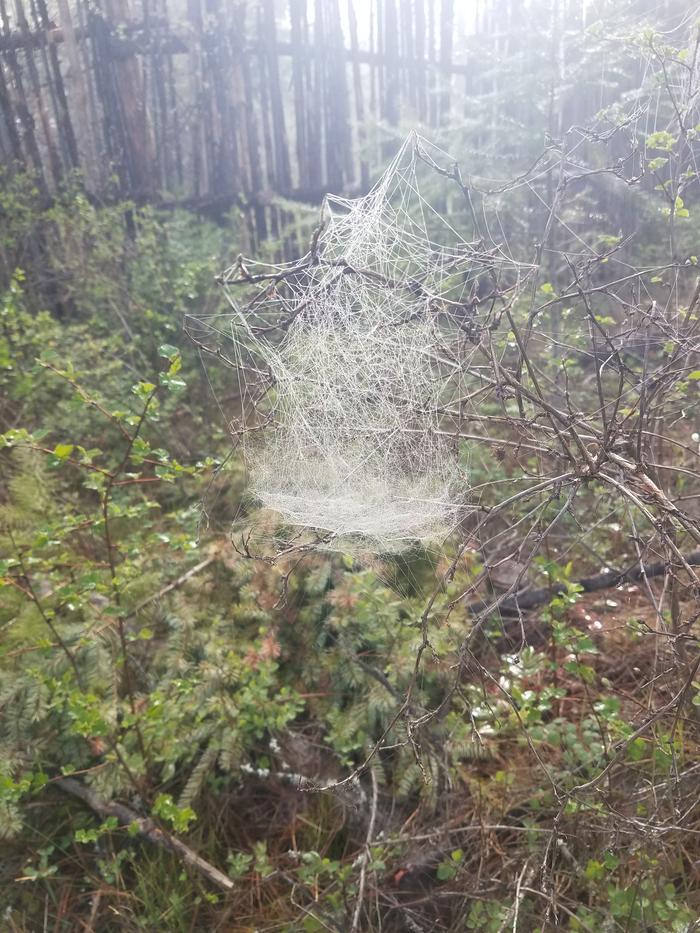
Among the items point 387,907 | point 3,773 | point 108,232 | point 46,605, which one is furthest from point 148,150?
point 387,907

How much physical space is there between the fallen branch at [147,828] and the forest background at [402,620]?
1cm

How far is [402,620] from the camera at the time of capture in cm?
222

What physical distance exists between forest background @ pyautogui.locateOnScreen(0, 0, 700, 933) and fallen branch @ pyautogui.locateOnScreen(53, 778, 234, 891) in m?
0.01

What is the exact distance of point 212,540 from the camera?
3.01 meters

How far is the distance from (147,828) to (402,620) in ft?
3.74

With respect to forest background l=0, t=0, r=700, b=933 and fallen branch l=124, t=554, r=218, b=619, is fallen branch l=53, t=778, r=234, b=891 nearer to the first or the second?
forest background l=0, t=0, r=700, b=933

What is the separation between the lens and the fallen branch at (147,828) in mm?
2133

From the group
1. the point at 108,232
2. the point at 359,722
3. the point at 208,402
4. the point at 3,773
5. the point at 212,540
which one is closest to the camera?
the point at 3,773

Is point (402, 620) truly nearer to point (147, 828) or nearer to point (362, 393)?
point (362, 393)

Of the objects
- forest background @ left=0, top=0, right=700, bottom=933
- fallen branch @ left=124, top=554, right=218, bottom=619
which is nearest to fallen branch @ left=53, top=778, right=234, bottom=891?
forest background @ left=0, top=0, right=700, bottom=933

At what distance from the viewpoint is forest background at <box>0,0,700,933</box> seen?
1684 millimetres

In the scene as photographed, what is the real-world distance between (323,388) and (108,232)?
12.8 ft

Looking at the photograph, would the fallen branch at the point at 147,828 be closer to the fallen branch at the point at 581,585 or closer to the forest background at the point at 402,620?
the forest background at the point at 402,620

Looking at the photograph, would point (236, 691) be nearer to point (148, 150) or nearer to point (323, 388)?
point (323, 388)
